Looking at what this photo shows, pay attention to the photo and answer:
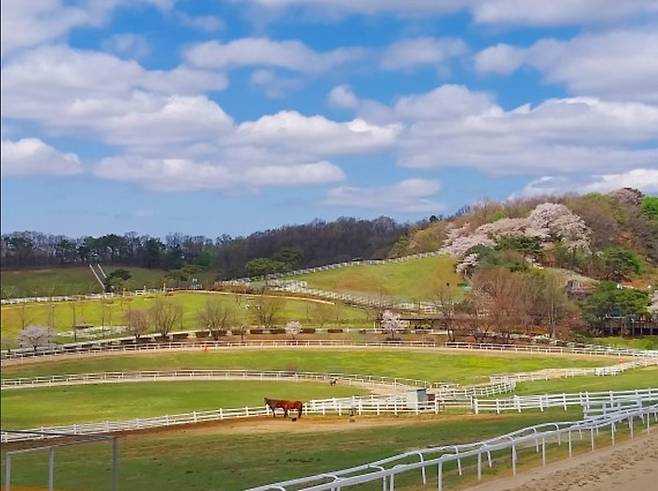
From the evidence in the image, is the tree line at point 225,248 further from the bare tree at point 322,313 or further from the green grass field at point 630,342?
the green grass field at point 630,342

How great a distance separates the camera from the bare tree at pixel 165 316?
2518 inches

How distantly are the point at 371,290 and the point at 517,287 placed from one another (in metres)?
19.1

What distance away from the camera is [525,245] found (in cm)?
6881

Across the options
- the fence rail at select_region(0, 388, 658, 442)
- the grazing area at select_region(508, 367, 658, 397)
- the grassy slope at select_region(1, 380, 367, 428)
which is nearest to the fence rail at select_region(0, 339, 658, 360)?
the grassy slope at select_region(1, 380, 367, 428)

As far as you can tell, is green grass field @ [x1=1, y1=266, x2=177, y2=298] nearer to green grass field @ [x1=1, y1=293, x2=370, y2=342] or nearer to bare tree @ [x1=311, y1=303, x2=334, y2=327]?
green grass field @ [x1=1, y1=293, x2=370, y2=342]

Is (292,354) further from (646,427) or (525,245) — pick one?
(646,427)

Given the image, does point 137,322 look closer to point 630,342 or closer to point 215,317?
point 215,317

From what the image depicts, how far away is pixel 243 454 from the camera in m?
23.2

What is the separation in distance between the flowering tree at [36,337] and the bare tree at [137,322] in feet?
18.8

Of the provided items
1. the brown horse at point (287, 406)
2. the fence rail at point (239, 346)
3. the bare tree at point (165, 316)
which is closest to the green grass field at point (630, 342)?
the fence rail at point (239, 346)

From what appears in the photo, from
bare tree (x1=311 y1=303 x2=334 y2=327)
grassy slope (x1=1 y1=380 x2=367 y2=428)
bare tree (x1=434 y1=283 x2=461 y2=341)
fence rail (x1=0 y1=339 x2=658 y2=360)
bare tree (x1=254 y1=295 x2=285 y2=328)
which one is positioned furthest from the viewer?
bare tree (x1=311 y1=303 x2=334 y2=327)

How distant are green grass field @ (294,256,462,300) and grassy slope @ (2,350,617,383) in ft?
45.6

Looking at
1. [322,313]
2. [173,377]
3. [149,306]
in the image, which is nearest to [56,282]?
[173,377]

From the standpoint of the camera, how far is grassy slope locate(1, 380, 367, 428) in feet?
141
